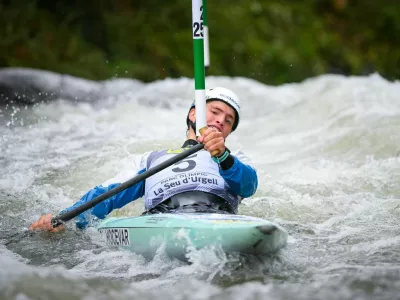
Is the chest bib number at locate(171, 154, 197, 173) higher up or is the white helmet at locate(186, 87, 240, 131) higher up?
the white helmet at locate(186, 87, 240, 131)

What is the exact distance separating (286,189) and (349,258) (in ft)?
7.70

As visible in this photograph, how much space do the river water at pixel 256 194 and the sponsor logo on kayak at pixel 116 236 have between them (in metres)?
0.08

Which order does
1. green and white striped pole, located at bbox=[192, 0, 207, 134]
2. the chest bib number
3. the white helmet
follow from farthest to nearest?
the white helmet → the chest bib number → green and white striped pole, located at bbox=[192, 0, 207, 134]

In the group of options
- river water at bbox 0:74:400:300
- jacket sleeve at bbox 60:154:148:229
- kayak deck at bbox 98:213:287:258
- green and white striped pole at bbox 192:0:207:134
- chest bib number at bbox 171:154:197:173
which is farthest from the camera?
jacket sleeve at bbox 60:154:148:229

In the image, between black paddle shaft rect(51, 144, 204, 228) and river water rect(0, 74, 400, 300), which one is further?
black paddle shaft rect(51, 144, 204, 228)

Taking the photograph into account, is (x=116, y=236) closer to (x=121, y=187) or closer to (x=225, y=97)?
(x=121, y=187)

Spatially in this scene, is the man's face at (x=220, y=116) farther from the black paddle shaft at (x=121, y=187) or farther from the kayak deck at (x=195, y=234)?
the kayak deck at (x=195, y=234)

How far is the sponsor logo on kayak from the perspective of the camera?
4.62m

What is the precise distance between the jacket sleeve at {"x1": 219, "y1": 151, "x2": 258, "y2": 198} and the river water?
1.72 ft

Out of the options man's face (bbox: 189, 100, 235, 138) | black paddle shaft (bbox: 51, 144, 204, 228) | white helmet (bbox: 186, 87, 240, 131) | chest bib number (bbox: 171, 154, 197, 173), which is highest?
white helmet (bbox: 186, 87, 240, 131)

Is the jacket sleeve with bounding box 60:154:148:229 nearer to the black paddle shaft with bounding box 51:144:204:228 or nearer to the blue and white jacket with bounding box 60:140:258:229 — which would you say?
the blue and white jacket with bounding box 60:140:258:229

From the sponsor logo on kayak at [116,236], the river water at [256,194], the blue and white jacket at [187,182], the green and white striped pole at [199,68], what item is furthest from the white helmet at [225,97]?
the sponsor logo on kayak at [116,236]

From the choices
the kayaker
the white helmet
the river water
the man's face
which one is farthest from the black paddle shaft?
the white helmet

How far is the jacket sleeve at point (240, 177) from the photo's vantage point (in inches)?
186
